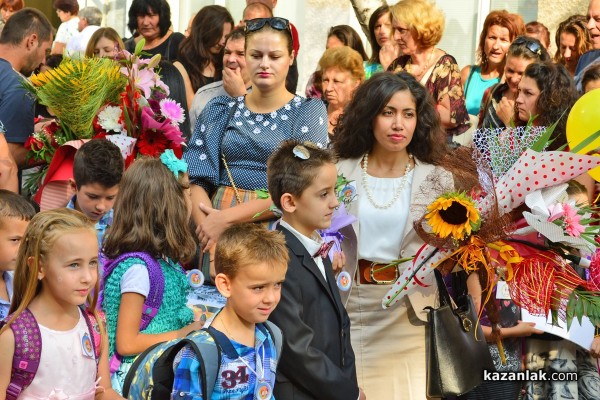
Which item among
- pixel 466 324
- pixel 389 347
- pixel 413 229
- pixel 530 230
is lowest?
pixel 389 347

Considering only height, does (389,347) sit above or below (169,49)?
below

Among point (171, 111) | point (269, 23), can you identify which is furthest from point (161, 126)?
point (269, 23)

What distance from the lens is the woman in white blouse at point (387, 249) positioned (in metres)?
5.14

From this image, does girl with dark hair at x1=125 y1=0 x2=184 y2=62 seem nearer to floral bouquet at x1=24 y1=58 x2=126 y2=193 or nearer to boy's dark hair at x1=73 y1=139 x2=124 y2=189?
floral bouquet at x1=24 y1=58 x2=126 y2=193

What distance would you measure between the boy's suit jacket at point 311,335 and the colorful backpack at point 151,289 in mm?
561

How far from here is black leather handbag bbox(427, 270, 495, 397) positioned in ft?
15.4

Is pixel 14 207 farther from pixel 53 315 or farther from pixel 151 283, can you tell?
pixel 53 315

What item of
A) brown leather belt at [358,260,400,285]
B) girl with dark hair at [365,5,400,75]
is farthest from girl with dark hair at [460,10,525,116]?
brown leather belt at [358,260,400,285]

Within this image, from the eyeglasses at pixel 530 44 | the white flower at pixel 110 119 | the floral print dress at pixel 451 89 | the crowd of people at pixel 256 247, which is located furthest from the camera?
the eyeglasses at pixel 530 44

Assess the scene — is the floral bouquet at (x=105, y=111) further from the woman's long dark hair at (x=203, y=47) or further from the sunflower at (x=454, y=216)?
the sunflower at (x=454, y=216)

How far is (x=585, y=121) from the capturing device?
5344 mm

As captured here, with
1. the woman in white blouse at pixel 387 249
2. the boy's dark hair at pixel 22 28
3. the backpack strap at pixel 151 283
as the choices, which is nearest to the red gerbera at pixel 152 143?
the woman in white blouse at pixel 387 249

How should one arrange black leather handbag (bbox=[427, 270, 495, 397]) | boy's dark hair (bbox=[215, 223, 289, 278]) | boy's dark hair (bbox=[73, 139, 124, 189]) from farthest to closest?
boy's dark hair (bbox=[73, 139, 124, 189]) < black leather handbag (bbox=[427, 270, 495, 397]) < boy's dark hair (bbox=[215, 223, 289, 278])

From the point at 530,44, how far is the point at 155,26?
3.07 meters
